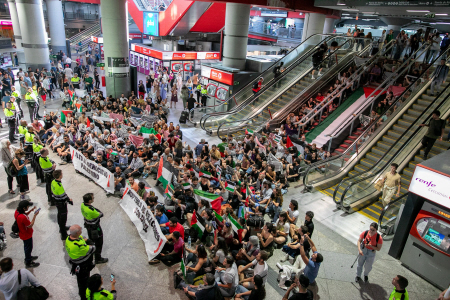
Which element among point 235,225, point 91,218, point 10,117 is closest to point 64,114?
point 10,117

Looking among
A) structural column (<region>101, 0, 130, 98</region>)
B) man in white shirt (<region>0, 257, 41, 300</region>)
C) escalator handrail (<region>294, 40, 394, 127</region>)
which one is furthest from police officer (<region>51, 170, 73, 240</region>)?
structural column (<region>101, 0, 130, 98</region>)

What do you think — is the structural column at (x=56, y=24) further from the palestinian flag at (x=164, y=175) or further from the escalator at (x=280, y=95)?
the palestinian flag at (x=164, y=175)

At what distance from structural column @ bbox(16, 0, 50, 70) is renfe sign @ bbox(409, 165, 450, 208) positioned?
26.1 m

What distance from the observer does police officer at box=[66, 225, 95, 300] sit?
17.3 feet

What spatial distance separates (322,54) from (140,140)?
12.1 meters

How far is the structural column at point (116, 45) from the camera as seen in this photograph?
1730 cm

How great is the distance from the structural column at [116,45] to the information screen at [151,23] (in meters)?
8.80

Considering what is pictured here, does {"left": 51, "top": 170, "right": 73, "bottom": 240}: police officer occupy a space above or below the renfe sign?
below

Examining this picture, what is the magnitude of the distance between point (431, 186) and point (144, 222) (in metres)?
6.68

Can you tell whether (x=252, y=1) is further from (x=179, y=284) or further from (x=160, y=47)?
(x=179, y=284)

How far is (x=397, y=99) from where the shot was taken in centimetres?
1299

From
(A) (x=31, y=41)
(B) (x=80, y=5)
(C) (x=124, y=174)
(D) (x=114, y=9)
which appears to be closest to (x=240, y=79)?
(D) (x=114, y=9)

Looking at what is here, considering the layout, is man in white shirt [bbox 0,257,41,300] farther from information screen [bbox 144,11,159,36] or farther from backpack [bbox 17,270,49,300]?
information screen [bbox 144,11,159,36]

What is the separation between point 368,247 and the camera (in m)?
6.47
